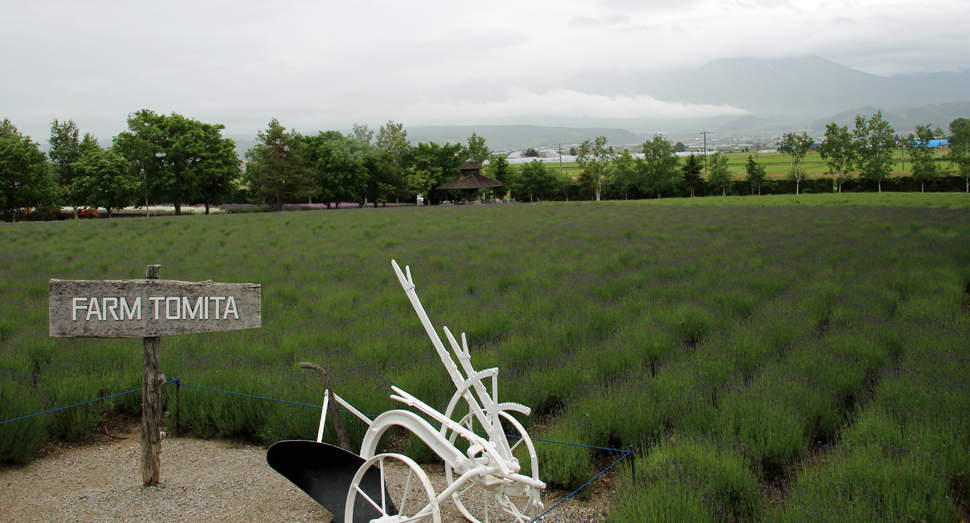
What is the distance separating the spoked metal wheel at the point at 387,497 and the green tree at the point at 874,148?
7760 centimetres

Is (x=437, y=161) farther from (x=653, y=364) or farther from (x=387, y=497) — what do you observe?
(x=387, y=497)

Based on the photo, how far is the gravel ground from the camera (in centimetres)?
369

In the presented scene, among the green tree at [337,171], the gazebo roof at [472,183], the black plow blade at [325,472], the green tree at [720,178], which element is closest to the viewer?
the black plow blade at [325,472]

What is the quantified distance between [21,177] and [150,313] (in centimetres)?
5882

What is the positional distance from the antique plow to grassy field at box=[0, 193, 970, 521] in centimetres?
65

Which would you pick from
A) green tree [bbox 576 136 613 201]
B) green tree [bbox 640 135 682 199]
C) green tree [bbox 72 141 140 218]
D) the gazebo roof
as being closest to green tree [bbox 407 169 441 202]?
the gazebo roof

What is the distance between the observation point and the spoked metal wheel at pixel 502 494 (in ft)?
8.82

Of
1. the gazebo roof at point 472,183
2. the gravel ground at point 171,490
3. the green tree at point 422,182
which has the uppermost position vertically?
the green tree at point 422,182

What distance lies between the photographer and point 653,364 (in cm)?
634

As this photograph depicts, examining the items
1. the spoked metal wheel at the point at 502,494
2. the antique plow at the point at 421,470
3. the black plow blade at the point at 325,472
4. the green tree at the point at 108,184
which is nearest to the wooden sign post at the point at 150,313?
the antique plow at the point at 421,470

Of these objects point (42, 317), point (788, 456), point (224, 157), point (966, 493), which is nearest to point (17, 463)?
point (42, 317)

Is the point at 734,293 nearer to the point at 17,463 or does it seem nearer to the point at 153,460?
the point at 153,460

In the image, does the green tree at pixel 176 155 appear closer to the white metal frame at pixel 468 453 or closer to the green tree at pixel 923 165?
the white metal frame at pixel 468 453

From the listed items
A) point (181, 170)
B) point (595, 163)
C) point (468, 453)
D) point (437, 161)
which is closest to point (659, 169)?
point (595, 163)
